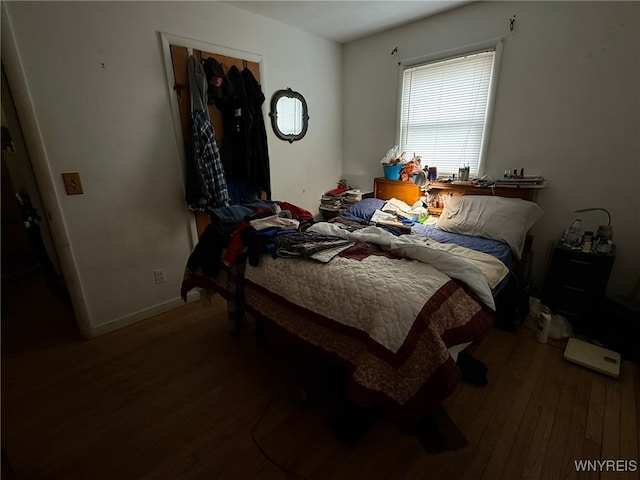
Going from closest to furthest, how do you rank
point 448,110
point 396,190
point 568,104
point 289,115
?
point 568,104
point 448,110
point 289,115
point 396,190

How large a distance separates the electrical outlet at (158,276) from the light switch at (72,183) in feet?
2.62

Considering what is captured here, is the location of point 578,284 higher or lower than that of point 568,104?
lower

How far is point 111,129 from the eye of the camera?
1.99 m

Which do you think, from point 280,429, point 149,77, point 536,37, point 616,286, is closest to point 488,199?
point 616,286

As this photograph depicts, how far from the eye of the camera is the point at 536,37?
2.24m

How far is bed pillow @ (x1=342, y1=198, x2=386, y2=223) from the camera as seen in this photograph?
111 inches

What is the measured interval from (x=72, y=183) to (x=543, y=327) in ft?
11.1

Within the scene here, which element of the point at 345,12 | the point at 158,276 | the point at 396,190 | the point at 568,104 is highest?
the point at 345,12

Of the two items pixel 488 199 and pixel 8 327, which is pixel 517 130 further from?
pixel 8 327

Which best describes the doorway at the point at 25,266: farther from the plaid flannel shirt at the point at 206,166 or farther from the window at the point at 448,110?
the window at the point at 448,110

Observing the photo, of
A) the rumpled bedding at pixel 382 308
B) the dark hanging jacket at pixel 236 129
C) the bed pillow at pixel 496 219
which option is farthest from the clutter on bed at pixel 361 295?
the bed pillow at pixel 496 219

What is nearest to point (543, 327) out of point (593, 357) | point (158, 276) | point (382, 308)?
point (593, 357)

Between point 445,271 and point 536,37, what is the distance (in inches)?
88.5

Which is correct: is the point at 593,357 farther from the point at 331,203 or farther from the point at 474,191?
the point at 331,203
